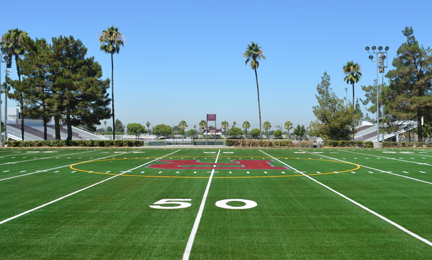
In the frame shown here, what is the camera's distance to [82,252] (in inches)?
237

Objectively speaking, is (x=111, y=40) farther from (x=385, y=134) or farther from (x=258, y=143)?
(x=385, y=134)

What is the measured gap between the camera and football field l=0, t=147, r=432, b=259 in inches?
242

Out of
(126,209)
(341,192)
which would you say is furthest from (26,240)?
(341,192)

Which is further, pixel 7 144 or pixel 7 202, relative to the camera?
pixel 7 144

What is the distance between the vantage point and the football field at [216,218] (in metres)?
6.14

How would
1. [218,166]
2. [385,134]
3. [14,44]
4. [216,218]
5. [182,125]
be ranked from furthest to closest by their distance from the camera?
[182,125]
[385,134]
[14,44]
[218,166]
[216,218]

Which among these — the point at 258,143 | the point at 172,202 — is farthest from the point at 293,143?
the point at 172,202

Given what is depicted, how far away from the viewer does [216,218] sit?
27.5ft

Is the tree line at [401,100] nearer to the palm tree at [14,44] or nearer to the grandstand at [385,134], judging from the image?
the grandstand at [385,134]

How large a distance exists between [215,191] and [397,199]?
630 cm

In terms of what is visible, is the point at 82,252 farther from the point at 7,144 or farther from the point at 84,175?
the point at 7,144

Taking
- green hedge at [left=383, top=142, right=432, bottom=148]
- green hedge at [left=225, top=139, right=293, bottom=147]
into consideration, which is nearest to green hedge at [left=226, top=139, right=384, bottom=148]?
green hedge at [left=225, top=139, right=293, bottom=147]

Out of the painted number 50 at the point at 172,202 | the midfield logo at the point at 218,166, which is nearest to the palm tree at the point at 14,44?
the midfield logo at the point at 218,166

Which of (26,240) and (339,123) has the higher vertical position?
(339,123)
